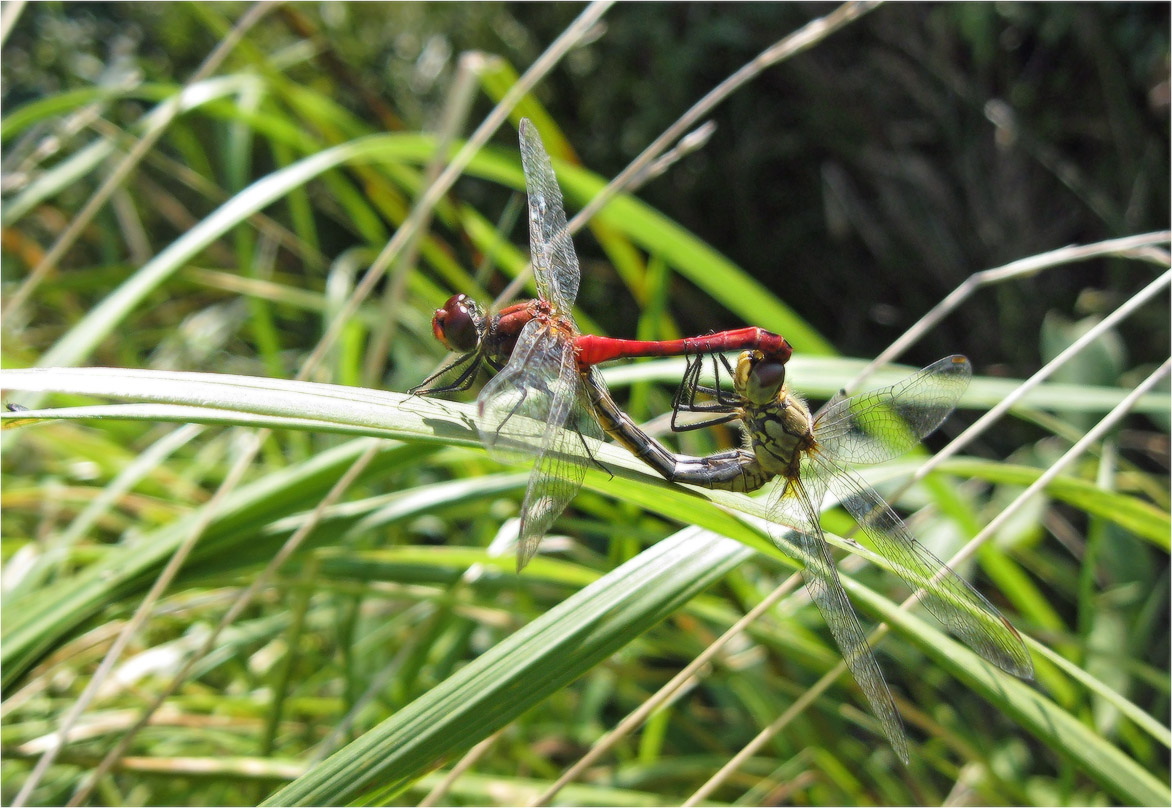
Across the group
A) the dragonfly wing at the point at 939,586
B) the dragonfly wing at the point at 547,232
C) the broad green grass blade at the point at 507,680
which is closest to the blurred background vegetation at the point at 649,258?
the dragonfly wing at the point at 547,232

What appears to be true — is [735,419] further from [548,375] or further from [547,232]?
[547,232]

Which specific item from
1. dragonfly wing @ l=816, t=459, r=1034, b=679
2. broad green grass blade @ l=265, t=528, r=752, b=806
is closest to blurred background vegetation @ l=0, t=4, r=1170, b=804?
dragonfly wing @ l=816, t=459, r=1034, b=679

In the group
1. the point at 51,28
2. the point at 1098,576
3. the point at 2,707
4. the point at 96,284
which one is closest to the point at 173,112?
the point at 96,284

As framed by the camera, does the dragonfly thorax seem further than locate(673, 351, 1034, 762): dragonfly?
Yes

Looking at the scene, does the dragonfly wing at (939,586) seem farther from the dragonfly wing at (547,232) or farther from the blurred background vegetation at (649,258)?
the dragonfly wing at (547,232)

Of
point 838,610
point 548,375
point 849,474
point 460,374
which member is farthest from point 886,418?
point 460,374

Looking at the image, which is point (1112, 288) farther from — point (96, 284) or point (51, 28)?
point (51, 28)

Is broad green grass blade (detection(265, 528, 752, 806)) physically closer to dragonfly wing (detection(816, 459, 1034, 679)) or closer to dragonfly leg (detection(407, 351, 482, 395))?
dragonfly wing (detection(816, 459, 1034, 679))
